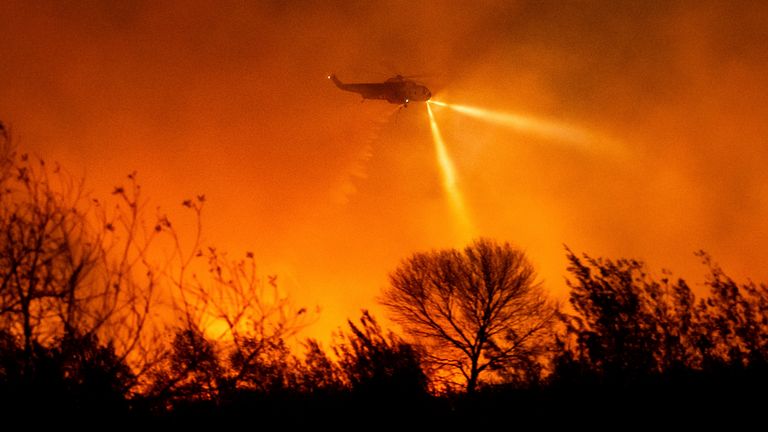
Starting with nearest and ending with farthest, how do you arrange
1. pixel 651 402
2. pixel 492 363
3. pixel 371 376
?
pixel 651 402 < pixel 371 376 < pixel 492 363

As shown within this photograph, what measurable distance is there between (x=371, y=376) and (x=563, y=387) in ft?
8.38

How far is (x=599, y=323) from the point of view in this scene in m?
8.84

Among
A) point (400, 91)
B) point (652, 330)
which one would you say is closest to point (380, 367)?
point (652, 330)

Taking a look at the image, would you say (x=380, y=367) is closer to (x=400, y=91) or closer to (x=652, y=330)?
(x=652, y=330)

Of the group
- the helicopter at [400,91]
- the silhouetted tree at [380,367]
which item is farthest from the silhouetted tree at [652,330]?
the helicopter at [400,91]

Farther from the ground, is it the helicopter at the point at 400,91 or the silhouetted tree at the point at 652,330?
the helicopter at the point at 400,91

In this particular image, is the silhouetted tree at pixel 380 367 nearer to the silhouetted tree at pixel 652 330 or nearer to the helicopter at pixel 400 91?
the silhouetted tree at pixel 652 330

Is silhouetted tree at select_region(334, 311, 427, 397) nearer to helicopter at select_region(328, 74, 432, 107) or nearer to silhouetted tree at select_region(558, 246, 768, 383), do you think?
silhouetted tree at select_region(558, 246, 768, 383)

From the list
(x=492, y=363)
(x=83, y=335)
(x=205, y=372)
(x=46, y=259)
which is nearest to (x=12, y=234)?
(x=46, y=259)

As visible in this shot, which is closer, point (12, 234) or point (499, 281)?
point (12, 234)

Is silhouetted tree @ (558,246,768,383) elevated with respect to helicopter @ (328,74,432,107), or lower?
lower

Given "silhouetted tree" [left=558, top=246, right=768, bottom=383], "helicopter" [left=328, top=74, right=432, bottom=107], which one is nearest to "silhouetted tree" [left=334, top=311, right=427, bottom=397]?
"silhouetted tree" [left=558, top=246, right=768, bottom=383]

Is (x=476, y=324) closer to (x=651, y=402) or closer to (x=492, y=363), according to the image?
(x=492, y=363)

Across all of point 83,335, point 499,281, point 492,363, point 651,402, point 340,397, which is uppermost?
point 499,281
